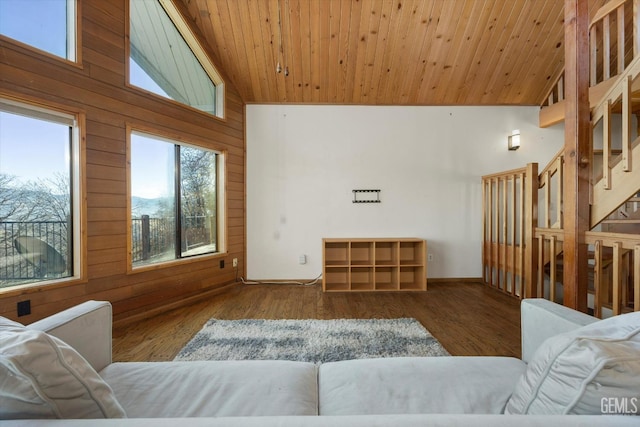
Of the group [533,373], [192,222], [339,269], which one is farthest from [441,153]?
[533,373]

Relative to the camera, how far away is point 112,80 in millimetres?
2785

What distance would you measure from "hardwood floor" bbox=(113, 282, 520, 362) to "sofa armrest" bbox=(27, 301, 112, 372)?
93 centimetres

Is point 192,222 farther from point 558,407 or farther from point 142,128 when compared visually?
point 558,407

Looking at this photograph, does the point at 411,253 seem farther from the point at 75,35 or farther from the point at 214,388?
the point at 75,35

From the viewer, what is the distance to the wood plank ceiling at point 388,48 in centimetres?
338

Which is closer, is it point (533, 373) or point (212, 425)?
point (212, 425)

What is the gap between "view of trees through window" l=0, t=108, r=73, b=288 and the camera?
7.48ft

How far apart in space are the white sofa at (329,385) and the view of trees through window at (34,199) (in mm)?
1608

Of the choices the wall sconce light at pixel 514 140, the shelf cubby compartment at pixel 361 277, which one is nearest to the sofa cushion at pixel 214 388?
the shelf cubby compartment at pixel 361 277

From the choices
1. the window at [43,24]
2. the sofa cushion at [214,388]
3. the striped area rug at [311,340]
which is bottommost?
the striped area rug at [311,340]

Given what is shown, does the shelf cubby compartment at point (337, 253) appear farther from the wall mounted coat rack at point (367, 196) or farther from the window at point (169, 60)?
the window at point (169, 60)

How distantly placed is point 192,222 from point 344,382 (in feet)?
10.3

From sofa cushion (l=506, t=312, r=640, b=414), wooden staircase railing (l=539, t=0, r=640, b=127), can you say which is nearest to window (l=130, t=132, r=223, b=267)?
sofa cushion (l=506, t=312, r=640, b=414)

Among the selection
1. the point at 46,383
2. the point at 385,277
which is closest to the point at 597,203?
the point at 385,277
